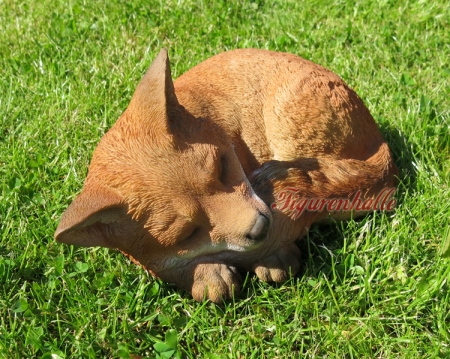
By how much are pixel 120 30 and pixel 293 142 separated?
10.4 feet

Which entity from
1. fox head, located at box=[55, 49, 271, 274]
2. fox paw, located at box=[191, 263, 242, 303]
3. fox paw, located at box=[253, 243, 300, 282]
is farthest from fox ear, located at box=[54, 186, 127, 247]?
fox paw, located at box=[253, 243, 300, 282]

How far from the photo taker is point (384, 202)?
3.07 meters

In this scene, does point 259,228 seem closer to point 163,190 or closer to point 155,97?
point 163,190

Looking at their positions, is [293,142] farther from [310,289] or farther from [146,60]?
[146,60]

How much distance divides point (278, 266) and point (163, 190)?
0.85m

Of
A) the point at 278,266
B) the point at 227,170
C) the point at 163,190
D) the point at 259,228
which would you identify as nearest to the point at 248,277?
the point at 278,266

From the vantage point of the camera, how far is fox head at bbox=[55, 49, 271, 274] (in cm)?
229

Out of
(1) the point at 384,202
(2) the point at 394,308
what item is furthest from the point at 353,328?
(1) the point at 384,202


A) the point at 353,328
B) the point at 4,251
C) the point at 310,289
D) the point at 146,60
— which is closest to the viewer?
the point at 353,328

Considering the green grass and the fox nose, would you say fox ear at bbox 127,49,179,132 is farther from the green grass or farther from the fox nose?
the green grass

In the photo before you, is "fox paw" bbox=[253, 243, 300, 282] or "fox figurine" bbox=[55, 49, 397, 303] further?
"fox paw" bbox=[253, 243, 300, 282]

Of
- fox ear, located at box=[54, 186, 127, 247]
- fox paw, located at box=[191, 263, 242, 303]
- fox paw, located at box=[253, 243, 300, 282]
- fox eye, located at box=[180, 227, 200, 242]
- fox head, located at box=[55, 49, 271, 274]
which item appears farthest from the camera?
fox paw, located at box=[253, 243, 300, 282]

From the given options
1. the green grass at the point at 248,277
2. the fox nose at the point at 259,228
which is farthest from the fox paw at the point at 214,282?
the fox nose at the point at 259,228

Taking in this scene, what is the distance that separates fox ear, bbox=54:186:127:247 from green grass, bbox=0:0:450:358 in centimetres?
68
